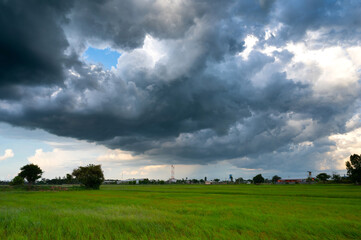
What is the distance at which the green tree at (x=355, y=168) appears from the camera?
114 meters

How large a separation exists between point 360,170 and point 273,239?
135 meters

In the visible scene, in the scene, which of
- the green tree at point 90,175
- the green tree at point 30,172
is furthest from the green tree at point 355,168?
the green tree at point 30,172

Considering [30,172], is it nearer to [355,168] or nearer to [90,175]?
[90,175]

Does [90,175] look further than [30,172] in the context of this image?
No

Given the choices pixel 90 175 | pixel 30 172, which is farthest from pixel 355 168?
pixel 30 172

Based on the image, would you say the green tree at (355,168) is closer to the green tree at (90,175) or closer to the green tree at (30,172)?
the green tree at (90,175)

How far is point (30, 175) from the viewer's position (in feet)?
356

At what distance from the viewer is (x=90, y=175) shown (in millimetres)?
90125

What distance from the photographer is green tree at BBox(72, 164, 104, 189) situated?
89.6 metres

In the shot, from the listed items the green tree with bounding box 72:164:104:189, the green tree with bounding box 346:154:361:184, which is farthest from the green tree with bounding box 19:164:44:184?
the green tree with bounding box 346:154:361:184

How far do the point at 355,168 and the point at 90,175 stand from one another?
4953 inches

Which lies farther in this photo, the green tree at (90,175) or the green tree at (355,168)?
the green tree at (355,168)

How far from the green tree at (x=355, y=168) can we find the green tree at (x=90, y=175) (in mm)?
118665

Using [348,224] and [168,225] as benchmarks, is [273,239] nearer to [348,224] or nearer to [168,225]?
[168,225]
